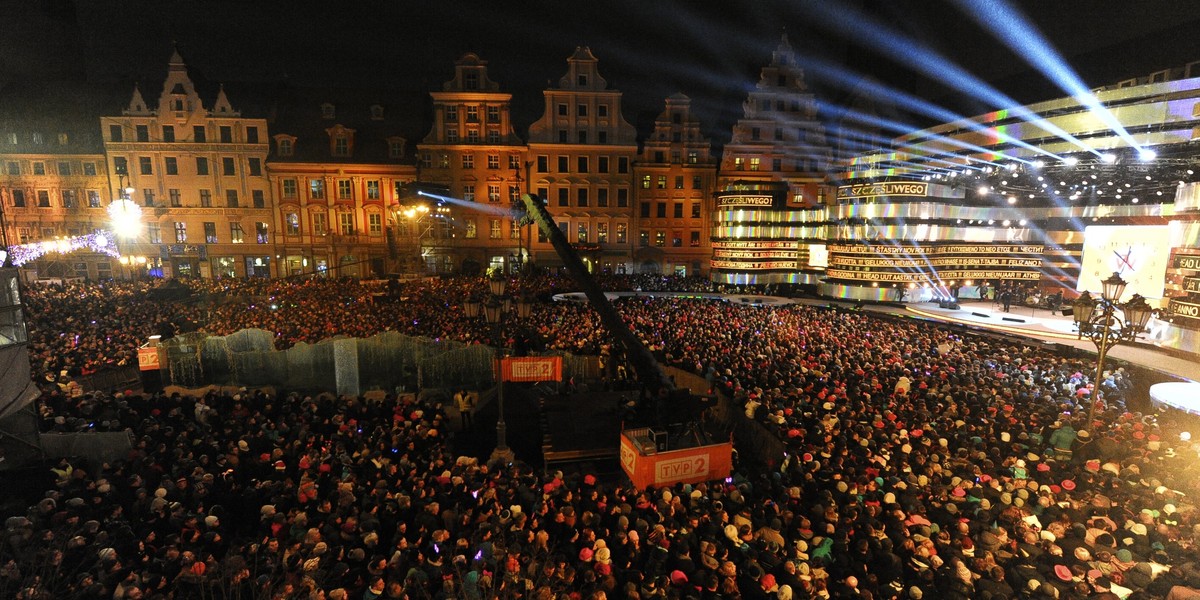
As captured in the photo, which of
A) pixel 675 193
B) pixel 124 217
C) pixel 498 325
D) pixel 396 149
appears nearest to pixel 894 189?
pixel 675 193

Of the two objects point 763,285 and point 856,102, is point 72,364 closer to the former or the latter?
point 763,285

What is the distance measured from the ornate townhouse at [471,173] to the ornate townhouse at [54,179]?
25.4m

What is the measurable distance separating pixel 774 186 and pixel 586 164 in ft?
50.5

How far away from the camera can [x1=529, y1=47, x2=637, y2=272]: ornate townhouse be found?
39.0 m

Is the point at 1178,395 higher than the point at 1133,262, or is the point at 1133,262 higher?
the point at 1133,262

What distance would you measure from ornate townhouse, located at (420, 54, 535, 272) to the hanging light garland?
19106 millimetres

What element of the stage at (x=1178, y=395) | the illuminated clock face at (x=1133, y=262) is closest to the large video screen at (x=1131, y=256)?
the illuminated clock face at (x=1133, y=262)

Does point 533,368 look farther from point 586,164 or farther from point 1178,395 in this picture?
point 586,164

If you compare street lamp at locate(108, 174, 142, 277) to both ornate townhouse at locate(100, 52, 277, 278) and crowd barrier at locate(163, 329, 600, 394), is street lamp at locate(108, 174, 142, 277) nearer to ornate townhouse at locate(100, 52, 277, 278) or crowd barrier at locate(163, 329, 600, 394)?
ornate townhouse at locate(100, 52, 277, 278)

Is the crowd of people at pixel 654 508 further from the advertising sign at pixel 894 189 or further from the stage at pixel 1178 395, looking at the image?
the advertising sign at pixel 894 189

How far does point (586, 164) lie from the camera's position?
4053cm

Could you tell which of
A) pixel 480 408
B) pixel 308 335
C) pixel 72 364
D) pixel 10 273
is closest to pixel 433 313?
pixel 308 335

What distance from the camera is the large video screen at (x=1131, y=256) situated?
20156 millimetres

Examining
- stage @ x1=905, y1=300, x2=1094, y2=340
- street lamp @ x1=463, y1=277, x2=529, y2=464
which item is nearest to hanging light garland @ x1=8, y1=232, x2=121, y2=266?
street lamp @ x1=463, y1=277, x2=529, y2=464
